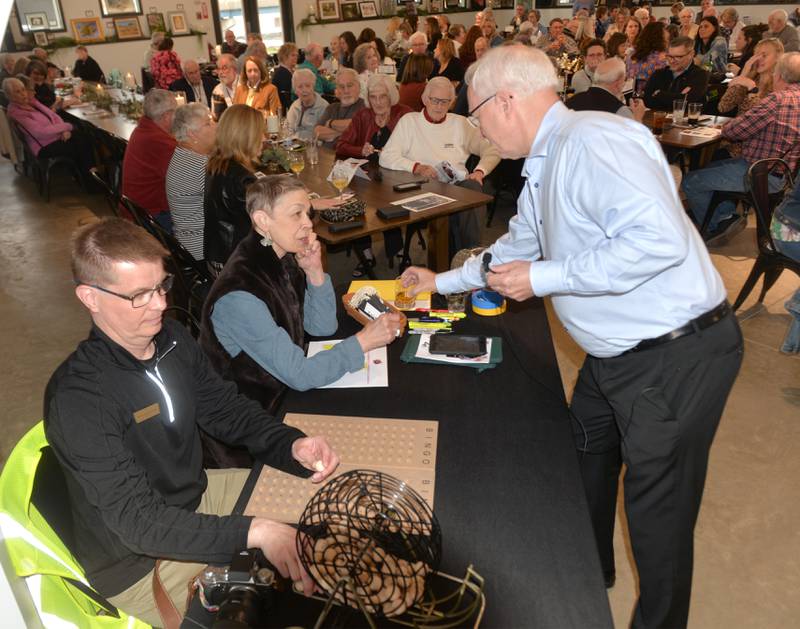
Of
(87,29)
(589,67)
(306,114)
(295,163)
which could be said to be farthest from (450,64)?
(87,29)

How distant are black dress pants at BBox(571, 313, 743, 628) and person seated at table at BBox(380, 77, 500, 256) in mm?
2722

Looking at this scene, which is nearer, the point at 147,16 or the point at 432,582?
the point at 432,582

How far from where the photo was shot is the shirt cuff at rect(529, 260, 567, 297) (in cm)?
154

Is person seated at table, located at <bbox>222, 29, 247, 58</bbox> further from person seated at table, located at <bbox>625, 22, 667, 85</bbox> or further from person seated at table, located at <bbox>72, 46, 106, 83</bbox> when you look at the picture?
person seated at table, located at <bbox>625, 22, 667, 85</bbox>

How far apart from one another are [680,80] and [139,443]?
19.7ft

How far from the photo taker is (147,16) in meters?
11.2

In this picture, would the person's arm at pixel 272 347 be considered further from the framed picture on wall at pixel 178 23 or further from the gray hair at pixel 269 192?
the framed picture on wall at pixel 178 23

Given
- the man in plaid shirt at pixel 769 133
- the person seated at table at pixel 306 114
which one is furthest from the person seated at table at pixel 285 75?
the man in plaid shirt at pixel 769 133

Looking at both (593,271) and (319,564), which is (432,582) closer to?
(319,564)

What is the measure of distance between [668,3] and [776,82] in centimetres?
976

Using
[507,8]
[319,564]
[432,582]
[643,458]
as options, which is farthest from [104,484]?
[507,8]

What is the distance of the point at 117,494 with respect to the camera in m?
1.32

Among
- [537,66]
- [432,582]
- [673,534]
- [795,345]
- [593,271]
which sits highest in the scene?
[537,66]

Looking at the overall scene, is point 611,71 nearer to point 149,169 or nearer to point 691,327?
point 149,169
